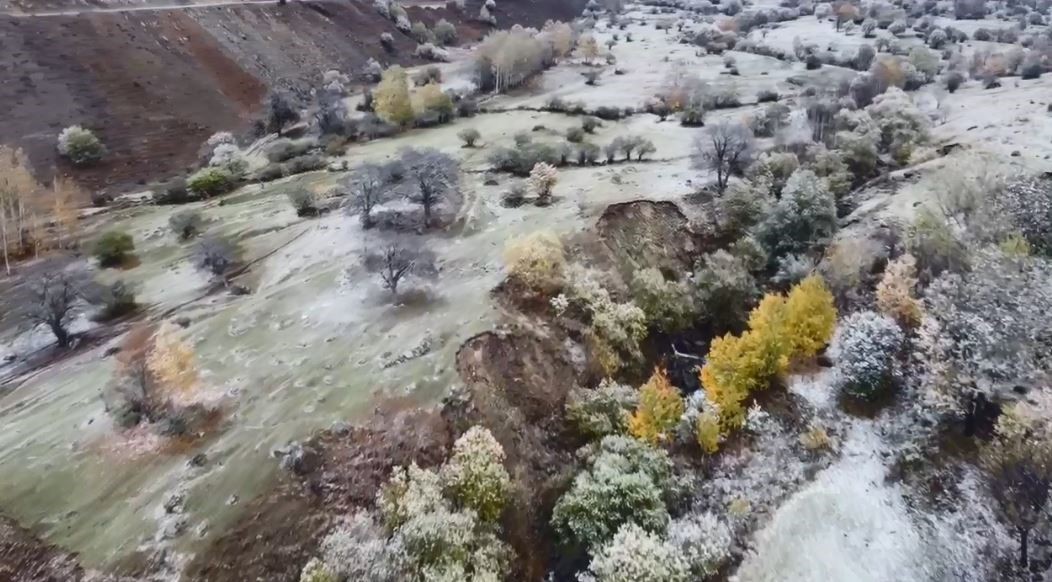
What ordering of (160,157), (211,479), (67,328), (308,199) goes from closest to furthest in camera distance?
(211,479) → (67,328) → (308,199) → (160,157)

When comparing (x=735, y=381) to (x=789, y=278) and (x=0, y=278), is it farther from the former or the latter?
(x=0, y=278)

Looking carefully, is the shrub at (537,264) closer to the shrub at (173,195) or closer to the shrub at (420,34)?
the shrub at (173,195)

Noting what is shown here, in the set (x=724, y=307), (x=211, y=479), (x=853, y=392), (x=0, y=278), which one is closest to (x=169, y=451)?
(x=211, y=479)

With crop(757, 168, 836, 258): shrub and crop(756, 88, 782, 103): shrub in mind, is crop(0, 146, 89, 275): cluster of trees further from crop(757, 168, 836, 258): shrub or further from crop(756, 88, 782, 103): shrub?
crop(756, 88, 782, 103): shrub

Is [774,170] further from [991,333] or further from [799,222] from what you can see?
[991,333]

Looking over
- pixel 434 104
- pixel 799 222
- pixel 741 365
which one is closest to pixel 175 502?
pixel 741 365

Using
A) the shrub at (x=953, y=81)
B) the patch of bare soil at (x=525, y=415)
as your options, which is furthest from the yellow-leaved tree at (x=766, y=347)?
the shrub at (x=953, y=81)

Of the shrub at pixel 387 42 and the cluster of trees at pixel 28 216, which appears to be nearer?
the cluster of trees at pixel 28 216
